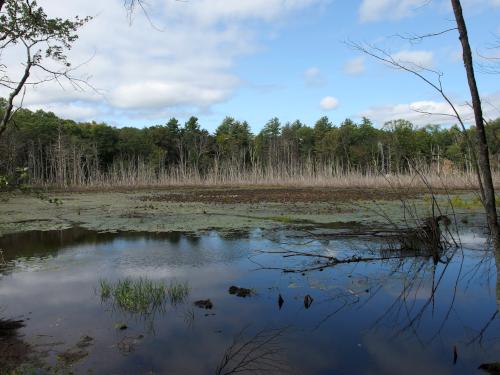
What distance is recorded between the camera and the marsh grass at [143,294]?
4.59m

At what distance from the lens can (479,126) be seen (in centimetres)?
350

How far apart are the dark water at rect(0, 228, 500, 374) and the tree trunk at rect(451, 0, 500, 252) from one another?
1086 millimetres

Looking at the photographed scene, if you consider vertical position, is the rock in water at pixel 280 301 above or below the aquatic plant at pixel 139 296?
below

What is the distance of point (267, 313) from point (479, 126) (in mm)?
2562

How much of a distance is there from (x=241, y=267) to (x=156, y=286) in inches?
56.7

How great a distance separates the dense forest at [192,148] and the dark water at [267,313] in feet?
71.7

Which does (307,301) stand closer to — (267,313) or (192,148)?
(267,313)

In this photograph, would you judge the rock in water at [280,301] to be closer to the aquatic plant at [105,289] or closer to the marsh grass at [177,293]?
the marsh grass at [177,293]

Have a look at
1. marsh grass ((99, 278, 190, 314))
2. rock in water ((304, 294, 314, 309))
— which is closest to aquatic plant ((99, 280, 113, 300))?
marsh grass ((99, 278, 190, 314))

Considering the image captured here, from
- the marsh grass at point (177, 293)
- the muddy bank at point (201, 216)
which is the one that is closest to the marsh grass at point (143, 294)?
the marsh grass at point (177, 293)

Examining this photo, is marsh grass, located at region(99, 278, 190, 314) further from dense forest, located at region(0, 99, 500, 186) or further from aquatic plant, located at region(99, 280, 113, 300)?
dense forest, located at region(0, 99, 500, 186)

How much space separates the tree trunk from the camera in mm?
3502

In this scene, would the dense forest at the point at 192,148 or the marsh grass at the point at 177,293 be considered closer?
the marsh grass at the point at 177,293

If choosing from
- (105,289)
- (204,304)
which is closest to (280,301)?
(204,304)
